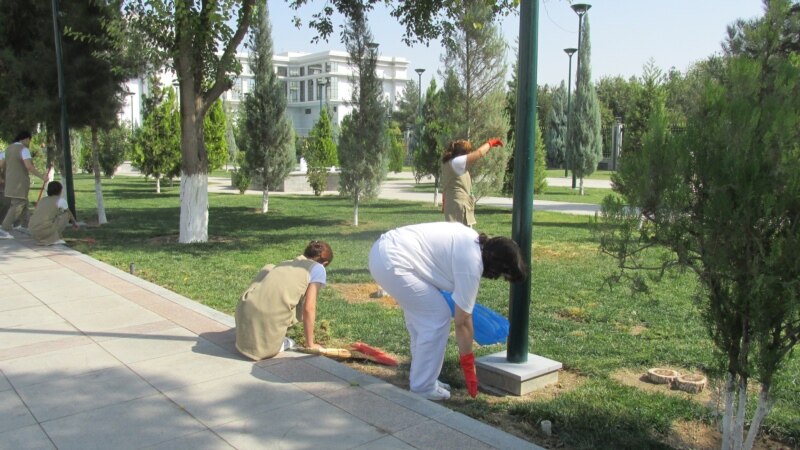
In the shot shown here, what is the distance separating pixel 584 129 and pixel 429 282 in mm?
23668

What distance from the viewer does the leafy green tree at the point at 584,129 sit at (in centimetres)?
2566

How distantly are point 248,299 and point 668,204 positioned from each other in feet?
9.86

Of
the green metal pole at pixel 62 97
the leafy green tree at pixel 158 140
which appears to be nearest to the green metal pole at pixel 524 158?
the green metal pole at pixel 62 97

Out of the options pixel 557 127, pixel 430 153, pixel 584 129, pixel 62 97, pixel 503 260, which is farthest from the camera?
pixel 557 127

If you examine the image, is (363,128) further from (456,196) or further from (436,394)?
(436,394)

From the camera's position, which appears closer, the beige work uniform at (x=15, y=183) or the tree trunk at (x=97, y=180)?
the beige work uniform at (x=15, y=183)

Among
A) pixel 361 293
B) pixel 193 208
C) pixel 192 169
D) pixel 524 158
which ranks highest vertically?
pixel 524 158

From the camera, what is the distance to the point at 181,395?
4.02 m

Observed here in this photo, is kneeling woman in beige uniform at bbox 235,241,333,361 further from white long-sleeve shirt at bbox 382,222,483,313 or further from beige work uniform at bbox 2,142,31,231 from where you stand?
beige work uniform at bbox 2,142,31,231

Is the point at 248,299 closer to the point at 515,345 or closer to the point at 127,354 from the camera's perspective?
the point at 127,354

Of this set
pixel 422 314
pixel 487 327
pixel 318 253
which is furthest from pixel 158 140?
pixel 422 314

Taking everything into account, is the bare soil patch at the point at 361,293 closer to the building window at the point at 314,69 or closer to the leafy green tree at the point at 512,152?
the leafy green tree at the point at 512,152

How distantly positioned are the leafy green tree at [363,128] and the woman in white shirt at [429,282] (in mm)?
10234

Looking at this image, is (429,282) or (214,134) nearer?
(429,282)
